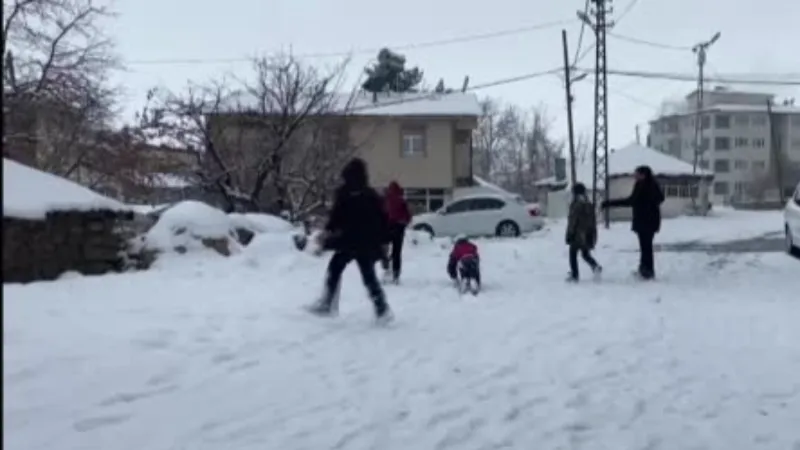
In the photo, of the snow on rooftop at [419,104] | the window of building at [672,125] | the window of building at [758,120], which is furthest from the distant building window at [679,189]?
the window of building at [758,120]

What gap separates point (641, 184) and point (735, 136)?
98273 millimetres

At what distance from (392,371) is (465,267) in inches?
220

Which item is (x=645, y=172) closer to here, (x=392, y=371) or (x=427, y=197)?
(x=392, y=371)

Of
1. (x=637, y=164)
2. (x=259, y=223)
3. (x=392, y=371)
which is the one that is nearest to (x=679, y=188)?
(x=637, y=164)

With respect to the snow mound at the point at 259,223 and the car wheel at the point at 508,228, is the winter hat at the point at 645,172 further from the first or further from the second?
the car wheel at the point at 508,228

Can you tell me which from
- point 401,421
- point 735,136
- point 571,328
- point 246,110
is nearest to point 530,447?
point 401,421

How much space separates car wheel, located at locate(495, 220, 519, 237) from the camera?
3300 centimetres

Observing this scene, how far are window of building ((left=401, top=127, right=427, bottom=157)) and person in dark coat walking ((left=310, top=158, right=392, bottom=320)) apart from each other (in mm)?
36170

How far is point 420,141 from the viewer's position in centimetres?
4559

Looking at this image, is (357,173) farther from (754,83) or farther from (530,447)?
(754,83)

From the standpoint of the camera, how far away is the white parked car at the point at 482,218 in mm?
32781

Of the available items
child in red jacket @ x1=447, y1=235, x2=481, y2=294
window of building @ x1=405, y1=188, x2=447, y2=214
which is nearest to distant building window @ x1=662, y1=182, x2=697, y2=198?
window of building @ x1=405, y1=188, x2=447, y2=214

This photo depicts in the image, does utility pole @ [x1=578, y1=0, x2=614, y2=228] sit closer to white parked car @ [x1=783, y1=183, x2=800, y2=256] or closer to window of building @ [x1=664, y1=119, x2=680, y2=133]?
white parked car @ [x1=783, y1=183, x2=800, y2=256]

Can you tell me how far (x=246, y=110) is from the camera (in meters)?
29.3
